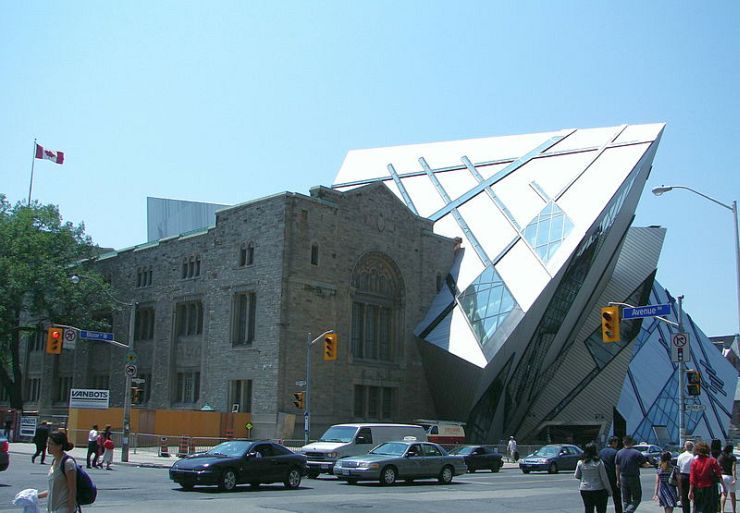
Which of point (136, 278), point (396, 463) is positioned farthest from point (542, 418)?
point (396, 463)

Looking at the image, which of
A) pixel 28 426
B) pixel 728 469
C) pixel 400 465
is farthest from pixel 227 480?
pixel 28 426

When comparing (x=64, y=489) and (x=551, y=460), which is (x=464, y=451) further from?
(x=64, y=489)

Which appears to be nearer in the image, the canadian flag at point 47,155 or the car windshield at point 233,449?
the car windshield at point 233,449

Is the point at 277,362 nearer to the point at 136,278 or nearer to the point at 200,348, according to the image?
the point at 200,348

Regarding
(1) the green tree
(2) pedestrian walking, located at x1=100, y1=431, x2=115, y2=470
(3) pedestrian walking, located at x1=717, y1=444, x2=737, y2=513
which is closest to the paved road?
(2) pedestrian walking, located at x1=100, y1=431, x2=115, y2=470

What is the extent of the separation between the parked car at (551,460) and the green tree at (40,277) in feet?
95.3

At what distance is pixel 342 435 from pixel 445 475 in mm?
5135

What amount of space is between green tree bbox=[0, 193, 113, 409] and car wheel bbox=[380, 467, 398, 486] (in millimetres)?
31565

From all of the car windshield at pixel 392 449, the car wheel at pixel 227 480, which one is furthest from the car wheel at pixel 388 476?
the car wheel at pixel 227 480

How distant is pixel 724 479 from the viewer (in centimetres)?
1545

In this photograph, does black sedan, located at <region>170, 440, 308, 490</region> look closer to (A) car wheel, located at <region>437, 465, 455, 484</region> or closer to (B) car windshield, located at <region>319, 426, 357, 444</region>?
(A) car wheel, located at <region>437, 465, 455, 484</region>

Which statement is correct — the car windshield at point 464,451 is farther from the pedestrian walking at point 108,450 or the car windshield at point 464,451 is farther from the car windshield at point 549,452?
the pedestrian walking at point 108,450

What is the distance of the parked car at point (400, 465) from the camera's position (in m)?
25.1

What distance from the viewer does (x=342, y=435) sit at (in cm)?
3072
